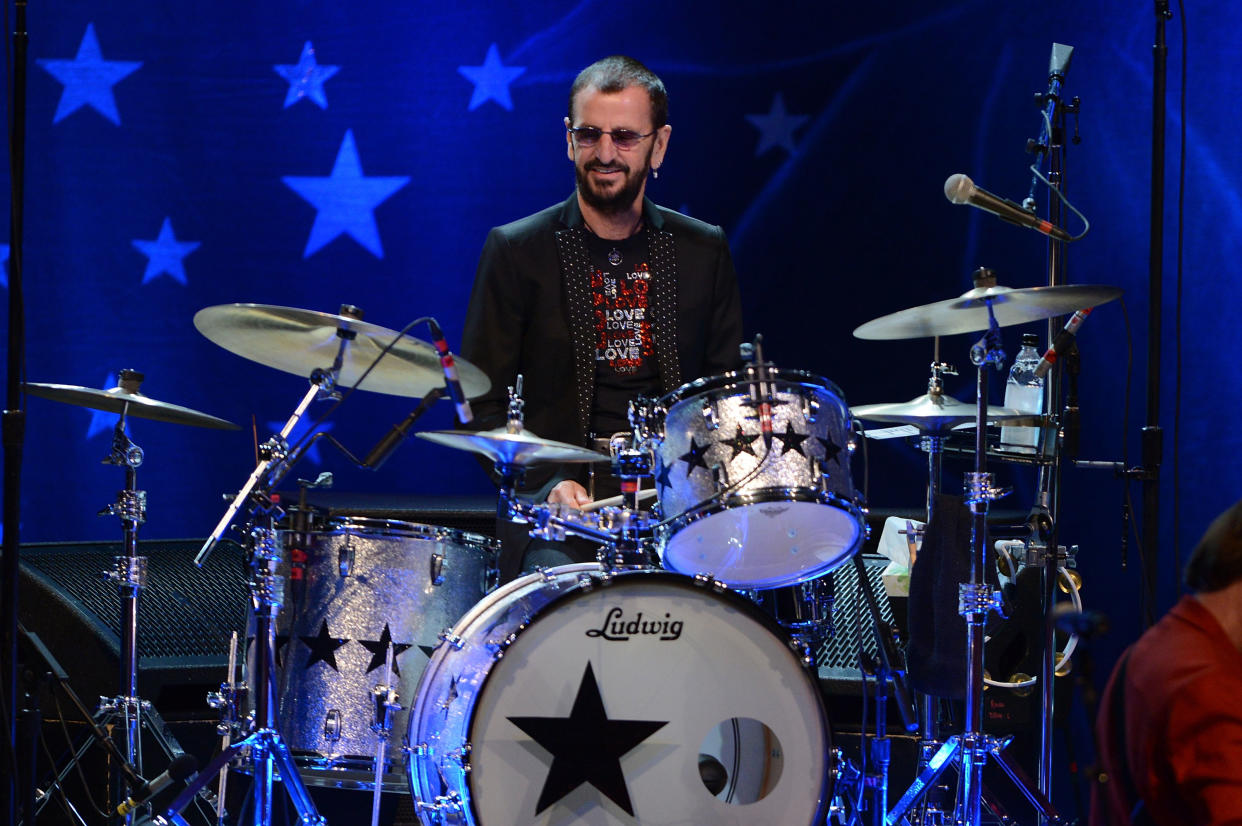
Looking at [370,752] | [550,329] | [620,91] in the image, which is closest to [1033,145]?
[620,91]

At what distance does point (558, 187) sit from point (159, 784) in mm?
2922

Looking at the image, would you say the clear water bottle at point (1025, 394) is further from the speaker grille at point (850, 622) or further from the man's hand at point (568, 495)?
the man's hand at point (568, 495)

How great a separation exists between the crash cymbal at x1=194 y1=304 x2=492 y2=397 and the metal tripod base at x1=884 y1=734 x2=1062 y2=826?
5.45 feet

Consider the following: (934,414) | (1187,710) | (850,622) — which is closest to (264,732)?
(934,414)

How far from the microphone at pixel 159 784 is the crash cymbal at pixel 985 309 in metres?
2.29

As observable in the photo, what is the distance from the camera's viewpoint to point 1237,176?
5461 millimetres

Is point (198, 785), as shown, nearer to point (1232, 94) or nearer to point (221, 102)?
point (221, 102)

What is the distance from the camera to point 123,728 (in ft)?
13.2

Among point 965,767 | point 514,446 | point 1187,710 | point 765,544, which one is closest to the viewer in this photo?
point 1187,710

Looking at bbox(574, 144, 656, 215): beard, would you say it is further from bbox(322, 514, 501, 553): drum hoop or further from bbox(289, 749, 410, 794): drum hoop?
bbox(289, 749, 410, 794): drum hoop

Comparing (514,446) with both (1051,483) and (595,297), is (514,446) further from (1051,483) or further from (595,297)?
(1051,483)

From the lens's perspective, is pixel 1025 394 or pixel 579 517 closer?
pixel 579 517

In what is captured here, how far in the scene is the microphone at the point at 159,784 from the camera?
12.1 feet

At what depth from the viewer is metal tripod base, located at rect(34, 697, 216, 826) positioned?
397cm
